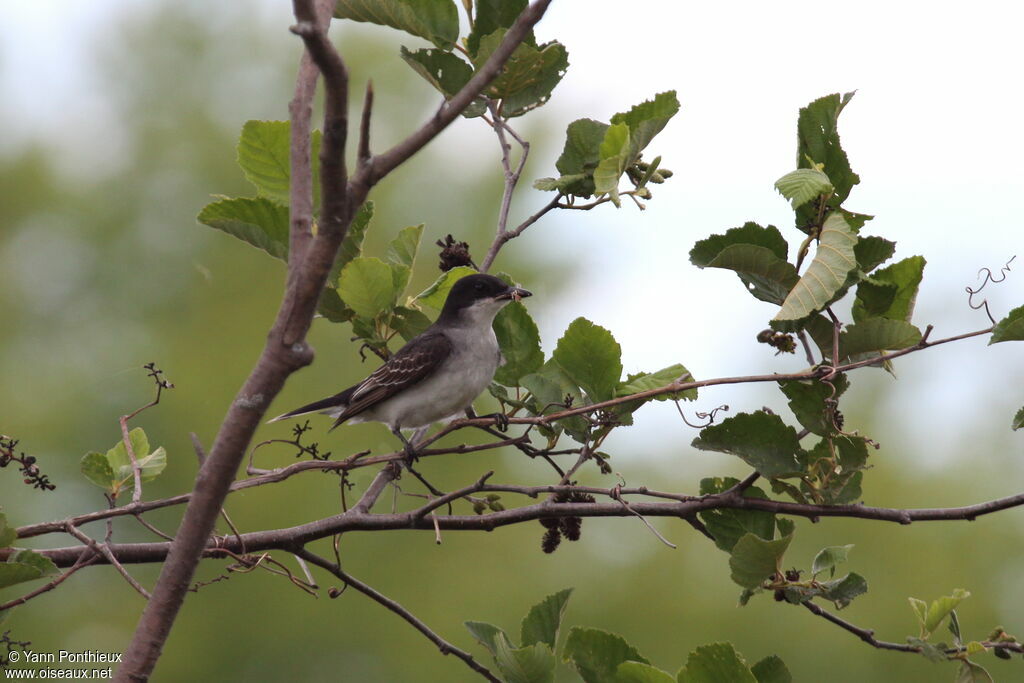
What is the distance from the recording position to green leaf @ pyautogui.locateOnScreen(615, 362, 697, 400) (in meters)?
2.88

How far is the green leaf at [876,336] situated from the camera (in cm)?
263

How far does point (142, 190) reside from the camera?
59.0 ft

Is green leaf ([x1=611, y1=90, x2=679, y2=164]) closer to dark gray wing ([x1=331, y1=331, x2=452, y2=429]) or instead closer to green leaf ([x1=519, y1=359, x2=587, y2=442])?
green leaf ([x1=519, y1=359, x2=587, y2=442])

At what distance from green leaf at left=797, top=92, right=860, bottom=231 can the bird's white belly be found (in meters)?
2.18

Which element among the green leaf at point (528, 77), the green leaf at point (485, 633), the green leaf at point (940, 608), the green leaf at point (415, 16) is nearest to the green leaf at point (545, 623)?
the green leaf at point (485, 633)

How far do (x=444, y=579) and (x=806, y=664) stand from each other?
4.57 m

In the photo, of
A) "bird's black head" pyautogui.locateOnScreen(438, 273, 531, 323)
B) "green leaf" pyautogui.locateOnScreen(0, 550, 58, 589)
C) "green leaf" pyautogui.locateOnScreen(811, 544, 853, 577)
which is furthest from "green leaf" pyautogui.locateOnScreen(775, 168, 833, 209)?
"bird's black head" pyautogui.locateOnScreen(438, 273, 531, 323)

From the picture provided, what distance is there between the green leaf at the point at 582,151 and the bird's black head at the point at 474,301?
5.39ft

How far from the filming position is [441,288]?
11.5 ft

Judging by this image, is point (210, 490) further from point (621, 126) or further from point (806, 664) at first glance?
point (806, 664)

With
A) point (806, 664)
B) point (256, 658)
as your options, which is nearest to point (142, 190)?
point (256, 658)

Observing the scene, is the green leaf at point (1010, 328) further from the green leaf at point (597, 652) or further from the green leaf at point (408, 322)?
the green leaf at point (408, 322)

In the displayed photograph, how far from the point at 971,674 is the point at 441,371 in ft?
9.38

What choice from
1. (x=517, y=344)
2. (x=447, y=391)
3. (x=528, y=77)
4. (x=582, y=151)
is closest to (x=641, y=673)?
(x=517, y=344)
